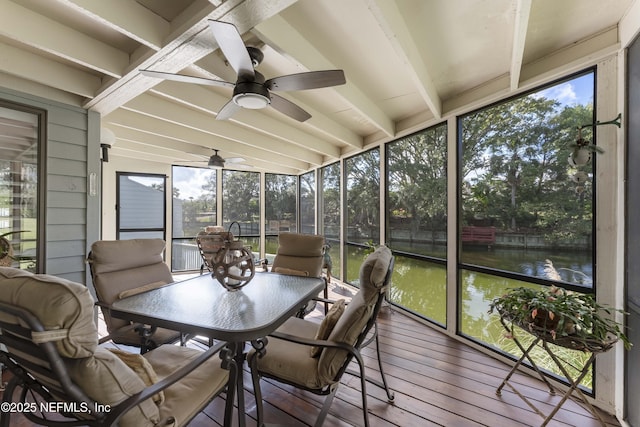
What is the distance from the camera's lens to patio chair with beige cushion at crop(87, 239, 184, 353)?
1.96 metres

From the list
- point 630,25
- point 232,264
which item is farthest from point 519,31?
point 232,264

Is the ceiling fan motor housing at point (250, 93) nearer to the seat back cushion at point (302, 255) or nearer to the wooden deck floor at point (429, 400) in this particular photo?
the seat back cushion at point (302, 255)

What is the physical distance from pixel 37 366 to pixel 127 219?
535cm

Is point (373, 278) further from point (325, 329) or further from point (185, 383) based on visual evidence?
point (185, 383)

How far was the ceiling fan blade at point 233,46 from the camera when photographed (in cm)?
127

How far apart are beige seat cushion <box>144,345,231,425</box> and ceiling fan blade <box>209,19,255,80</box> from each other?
1.80 meters

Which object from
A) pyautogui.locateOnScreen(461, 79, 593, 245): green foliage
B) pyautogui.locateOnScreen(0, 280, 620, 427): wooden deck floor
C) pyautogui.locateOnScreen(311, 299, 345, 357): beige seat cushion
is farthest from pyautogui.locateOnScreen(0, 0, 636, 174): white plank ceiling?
pyautogui.locateOnScreen(0, 280, 620, 427): wooden deck floor

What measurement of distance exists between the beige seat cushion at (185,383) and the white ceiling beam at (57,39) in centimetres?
210

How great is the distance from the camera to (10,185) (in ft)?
7.45

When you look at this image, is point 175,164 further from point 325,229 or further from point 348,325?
point 348,325

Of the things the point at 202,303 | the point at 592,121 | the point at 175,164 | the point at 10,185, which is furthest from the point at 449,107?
the point at 175,164

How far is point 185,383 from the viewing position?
4.51 feet

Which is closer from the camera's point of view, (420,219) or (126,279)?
(126,279)

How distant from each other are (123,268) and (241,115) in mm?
2027
